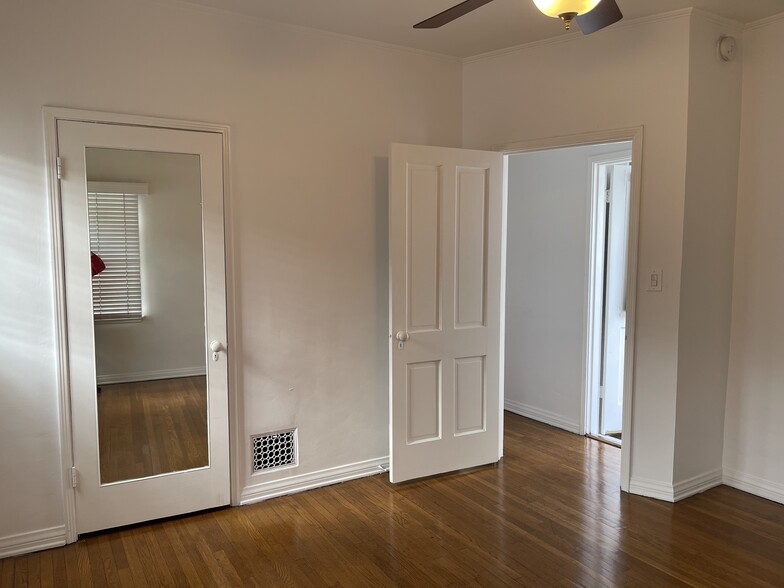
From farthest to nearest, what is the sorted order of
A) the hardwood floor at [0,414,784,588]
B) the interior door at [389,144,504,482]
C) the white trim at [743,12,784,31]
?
the interior door at [389,144,504,482] → the white trim at [743,12,784,31] → the hardwood floor at [0,414,784,588]

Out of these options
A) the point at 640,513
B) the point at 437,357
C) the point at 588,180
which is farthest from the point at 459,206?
the point at 640,513

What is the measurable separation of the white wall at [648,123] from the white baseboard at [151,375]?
245 centimetres

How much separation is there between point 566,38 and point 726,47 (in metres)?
0.85

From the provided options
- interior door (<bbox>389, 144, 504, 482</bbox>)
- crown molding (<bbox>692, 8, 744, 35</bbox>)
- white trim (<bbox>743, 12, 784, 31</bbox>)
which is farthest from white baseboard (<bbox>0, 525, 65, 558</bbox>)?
white trim (<bbox>743, 12, 784, 31</bbox>)

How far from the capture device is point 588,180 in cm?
434

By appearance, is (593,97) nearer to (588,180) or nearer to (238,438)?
(588,180)

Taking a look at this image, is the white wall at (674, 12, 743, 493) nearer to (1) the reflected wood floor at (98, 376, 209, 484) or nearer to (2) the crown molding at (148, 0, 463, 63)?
(2) the crown molding at (148, 0, 463, 63)

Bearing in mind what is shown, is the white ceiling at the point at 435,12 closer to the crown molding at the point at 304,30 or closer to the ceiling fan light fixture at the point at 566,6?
the crown molding at the point at 304,30

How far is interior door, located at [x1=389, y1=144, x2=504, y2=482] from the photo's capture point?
3506 mm

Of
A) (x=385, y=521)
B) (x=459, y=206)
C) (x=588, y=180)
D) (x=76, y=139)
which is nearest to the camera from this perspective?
(x=76, y=139)

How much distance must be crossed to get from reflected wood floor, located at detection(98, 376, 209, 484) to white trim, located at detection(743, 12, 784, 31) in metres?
3.58

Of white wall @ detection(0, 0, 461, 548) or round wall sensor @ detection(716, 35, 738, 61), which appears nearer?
white wall @ detection(0, 0, 461, 548)

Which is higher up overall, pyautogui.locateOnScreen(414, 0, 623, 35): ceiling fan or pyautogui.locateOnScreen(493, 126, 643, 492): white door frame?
pyautogui.locateOnScreen(414, 0, 623, 35): ceiling fan

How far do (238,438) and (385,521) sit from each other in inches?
36.2
